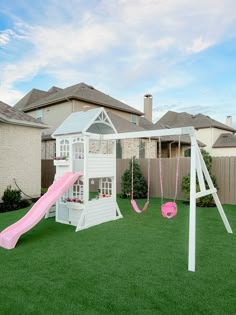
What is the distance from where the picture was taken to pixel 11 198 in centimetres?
873

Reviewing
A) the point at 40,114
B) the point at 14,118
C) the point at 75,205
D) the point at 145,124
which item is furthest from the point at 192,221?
the point at 145,124

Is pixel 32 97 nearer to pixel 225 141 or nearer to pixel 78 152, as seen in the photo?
pixel 78 152

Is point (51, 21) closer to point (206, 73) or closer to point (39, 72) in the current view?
point (39, 72)

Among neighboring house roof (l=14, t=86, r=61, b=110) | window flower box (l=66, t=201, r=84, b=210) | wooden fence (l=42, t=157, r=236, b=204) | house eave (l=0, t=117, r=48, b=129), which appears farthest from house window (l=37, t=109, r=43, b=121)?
window flower box (l=66, t=201, r=84, b=210)

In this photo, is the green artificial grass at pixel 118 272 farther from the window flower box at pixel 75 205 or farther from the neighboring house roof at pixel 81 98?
the neighboring house roof at pixel 81 98

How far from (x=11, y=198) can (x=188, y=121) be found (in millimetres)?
22771

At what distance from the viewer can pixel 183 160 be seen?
10.2 m

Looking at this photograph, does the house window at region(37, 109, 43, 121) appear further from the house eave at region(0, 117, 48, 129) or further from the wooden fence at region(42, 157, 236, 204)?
the house eave at region(0, 117, 48, 129)

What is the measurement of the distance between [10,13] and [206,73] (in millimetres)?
8559

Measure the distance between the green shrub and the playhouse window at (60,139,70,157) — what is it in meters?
3.49

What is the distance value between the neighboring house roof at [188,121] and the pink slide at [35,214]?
2106 cm

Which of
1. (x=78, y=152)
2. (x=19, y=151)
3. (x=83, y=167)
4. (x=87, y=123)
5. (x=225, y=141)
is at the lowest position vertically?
(x=83, y=167)

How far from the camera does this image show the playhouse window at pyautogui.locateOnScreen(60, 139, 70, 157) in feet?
21.4

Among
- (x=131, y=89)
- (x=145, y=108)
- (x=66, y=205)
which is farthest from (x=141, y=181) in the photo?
(x=145, y=108)
